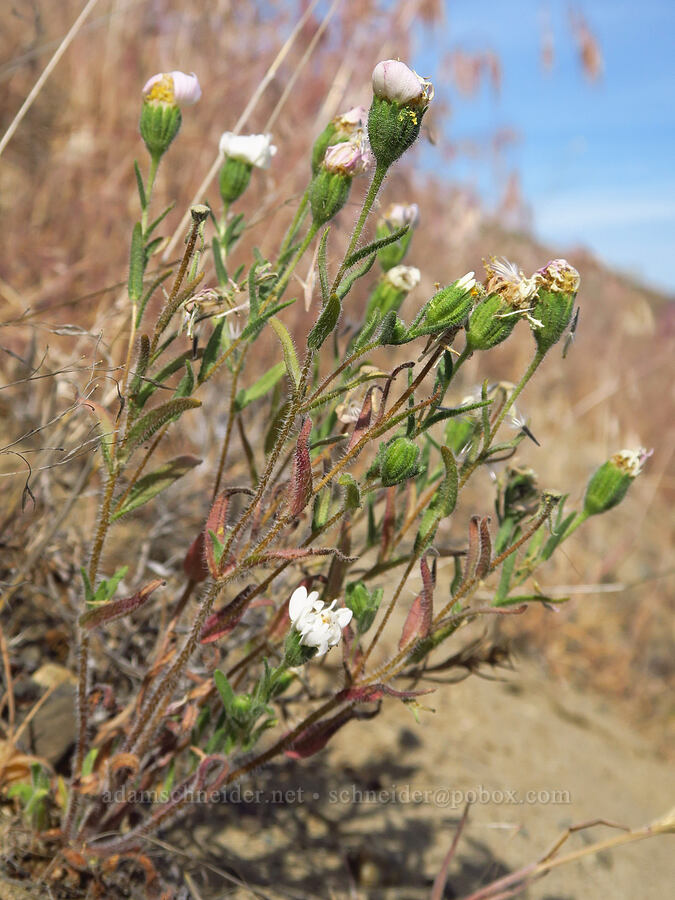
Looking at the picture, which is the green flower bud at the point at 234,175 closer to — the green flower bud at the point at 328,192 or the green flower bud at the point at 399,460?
the green flower bud at the point at 328,192

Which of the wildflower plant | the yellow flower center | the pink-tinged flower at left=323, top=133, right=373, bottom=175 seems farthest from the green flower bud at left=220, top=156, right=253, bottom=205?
the pink-tinged flower at left=323, top=133, right=373, bottom=175

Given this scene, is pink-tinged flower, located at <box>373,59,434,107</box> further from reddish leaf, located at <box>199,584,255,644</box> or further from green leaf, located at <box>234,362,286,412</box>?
reddish leaf, located at <box>199,584,255,644</box>

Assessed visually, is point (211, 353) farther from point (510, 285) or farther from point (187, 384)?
point (510, 285)

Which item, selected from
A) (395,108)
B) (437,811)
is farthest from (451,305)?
(437,811)

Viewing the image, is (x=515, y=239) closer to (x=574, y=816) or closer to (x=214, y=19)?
Result: (x=214, y=19)

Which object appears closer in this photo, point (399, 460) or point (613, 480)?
point (399, 460)

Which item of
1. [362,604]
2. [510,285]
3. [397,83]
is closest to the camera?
[397,83]

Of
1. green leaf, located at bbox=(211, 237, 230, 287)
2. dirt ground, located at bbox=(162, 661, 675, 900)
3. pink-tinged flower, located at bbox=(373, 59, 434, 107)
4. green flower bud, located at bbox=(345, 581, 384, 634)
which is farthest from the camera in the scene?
dirt ground, located at bbox=(162, 661, 675, 900)
